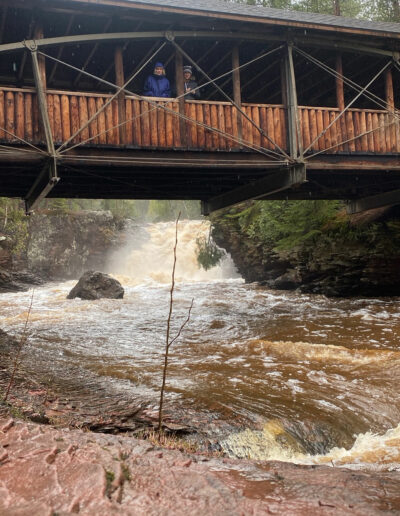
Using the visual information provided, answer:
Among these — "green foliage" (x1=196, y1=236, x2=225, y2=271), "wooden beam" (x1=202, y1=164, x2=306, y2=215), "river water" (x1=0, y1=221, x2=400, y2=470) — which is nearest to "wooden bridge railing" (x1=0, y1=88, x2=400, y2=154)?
"wooden beam" (x1=202, y1=164, x2=306, y2=215)

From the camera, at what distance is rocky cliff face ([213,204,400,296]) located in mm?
13930

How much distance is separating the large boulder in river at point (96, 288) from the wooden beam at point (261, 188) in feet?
19.1

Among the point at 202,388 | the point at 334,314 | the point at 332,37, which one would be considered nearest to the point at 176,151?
the point at 332,37

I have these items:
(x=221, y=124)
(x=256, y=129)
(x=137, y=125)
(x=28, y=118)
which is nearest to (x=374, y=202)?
(x=256, y=129)

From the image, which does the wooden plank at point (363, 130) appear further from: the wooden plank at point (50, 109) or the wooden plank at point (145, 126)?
the wooden plank at point (50, 109)

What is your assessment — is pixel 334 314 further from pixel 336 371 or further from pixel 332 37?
pixel 332 37

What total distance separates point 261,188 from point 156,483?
8472 mm

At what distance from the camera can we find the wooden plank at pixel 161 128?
8508mm

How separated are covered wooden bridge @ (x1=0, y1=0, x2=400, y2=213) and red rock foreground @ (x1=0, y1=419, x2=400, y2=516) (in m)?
5.44

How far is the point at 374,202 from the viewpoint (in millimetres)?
13602

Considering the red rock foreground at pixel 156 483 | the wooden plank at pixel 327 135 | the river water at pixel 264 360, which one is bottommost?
the river water at pixel 264 360

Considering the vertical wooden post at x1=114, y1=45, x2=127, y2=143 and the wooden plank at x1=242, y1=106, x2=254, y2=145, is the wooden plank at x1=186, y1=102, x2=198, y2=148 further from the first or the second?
the vertical wooden post at x1=114, y1=45, x2=127, y2=143

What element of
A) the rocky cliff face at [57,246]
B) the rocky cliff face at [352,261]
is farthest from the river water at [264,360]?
the rocky cliff face at [57,246]

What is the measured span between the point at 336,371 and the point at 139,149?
5076 millimetres
